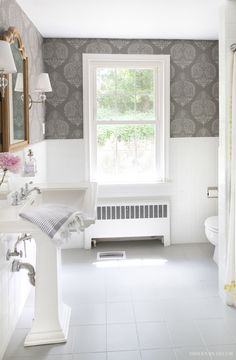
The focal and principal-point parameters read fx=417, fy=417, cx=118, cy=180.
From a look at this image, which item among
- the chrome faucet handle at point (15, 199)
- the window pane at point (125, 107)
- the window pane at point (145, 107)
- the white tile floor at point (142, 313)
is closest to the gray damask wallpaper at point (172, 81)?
the window pane at point (145, 107)

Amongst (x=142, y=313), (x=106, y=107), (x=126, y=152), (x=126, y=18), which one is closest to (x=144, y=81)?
(x=106, y=107)

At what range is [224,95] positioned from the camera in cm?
300

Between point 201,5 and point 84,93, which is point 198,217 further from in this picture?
point 201,5

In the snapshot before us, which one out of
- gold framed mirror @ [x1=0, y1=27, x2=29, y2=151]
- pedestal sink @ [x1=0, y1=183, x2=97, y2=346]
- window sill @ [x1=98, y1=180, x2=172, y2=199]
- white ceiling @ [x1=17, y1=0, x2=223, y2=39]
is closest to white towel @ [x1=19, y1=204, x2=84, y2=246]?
pedestal sink @ [x1=0, y1=183, x2=97, y2=346]

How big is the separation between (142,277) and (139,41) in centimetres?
246

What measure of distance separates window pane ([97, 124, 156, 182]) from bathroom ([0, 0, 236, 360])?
3.8 inches

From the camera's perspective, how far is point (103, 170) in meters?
4.62

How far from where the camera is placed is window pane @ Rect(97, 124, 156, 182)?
4609 mm

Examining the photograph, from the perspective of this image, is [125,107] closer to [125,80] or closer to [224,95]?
[125,80]

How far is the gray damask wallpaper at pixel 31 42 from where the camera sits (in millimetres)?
2865

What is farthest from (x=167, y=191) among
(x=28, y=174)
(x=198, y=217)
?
(x=28, y=174)

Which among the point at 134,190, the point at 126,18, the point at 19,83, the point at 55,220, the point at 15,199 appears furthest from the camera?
the point at 134,190

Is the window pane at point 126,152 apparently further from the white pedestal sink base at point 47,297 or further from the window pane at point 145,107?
the white pedestal sink base at point 47,297

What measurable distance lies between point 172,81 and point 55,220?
2757 mm
